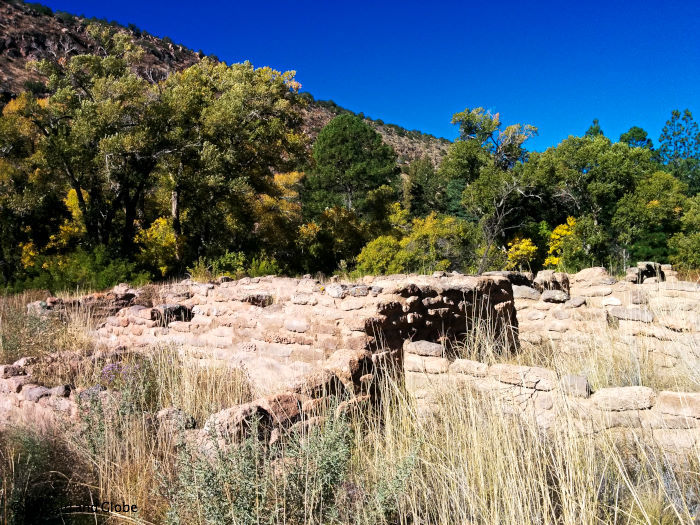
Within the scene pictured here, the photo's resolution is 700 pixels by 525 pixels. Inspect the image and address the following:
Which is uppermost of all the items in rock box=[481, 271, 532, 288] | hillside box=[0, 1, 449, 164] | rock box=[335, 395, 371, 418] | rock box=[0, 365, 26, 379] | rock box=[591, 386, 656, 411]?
hillside box=[0, 1, 449, 164]

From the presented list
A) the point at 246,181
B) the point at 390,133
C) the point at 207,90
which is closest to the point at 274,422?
the point at 246,181

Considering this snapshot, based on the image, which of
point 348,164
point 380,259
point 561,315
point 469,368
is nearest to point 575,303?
point 561,315

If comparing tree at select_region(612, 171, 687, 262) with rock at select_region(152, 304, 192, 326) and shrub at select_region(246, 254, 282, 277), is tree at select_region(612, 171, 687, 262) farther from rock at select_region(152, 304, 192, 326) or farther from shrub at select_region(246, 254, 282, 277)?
rock at select_region(152, 304, 192, 326)

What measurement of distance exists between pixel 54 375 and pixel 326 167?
2778 centimetres

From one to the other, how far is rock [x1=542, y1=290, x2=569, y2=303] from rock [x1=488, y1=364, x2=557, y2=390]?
4.50m

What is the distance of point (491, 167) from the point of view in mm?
29391

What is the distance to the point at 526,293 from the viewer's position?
843cm

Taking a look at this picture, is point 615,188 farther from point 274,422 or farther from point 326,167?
point 274,422

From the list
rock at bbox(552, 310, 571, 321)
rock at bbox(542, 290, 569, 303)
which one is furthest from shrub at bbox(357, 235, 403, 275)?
rock at bbox(552, 310, 571, 321)

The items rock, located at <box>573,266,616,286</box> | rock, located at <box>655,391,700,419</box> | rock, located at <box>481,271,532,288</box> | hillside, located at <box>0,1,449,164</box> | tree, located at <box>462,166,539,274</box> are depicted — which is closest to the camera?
rock, located at <box>655,391,700,419</box>

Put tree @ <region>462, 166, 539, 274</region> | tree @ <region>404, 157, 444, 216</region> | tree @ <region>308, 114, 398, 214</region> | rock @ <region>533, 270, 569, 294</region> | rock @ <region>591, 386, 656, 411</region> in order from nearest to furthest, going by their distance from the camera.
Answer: rock @ <region>591, 386, 656, 411</region>, rock @ <region>533, 270, 569, 294</region>, tree @ <region>462, 166, 539, 274</region>, tree @ <region>308, 114, 398, 214</region>, tree @ <region>404, 157, 444, 216</region>

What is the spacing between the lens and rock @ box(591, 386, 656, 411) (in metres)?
3.23

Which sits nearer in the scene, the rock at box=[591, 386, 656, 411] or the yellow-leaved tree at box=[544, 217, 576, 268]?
the rock at box=[591, 386, 656, 411]

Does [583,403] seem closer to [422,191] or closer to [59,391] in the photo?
[59,391]
